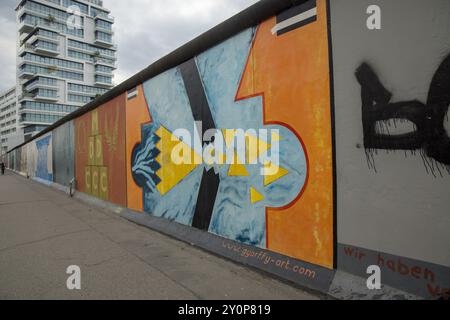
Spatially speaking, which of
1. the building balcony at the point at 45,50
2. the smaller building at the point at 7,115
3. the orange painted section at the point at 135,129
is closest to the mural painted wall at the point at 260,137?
the orange painted section at the point at 135,129

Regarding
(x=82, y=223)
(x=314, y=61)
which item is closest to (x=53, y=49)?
(x=82, y=223)

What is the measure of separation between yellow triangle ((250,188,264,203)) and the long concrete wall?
0.05ft

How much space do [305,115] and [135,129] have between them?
518 centimetres

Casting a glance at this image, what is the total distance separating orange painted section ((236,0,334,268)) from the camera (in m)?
2.89

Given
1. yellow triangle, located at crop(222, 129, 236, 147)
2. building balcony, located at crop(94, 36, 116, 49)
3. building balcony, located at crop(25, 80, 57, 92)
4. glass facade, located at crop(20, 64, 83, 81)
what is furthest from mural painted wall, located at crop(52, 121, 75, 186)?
building balcony, located at crop(94, 36, 116, 49)

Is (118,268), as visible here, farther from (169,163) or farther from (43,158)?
(43,158)

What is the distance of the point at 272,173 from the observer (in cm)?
349

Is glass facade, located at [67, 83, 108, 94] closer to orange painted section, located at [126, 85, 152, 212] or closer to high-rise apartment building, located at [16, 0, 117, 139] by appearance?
high-rise apartment building, located at [16, 0, 117, 139]

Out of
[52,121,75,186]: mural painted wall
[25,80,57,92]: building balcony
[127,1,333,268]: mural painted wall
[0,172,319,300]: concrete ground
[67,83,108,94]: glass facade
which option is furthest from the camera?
[67,83,108,94]: glass facade

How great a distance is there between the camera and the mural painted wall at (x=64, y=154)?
12430 millimetres

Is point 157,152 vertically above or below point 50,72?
below

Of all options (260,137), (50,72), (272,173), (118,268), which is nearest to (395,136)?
(272,173)
